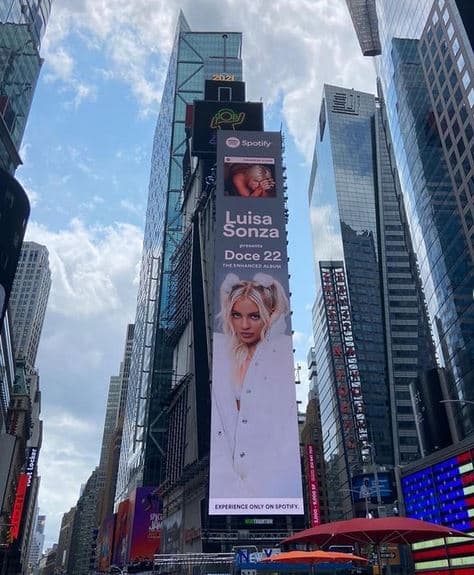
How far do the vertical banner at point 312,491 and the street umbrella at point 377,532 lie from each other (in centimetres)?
5148

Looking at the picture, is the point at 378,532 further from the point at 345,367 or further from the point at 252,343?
the point at 345,367

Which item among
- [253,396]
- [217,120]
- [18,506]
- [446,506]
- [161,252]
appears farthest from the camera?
[161,252]

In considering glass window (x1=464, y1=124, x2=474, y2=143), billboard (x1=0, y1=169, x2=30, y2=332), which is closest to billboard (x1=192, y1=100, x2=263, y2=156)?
glass window (x1=464, y1=124, x2=474, y2=143)

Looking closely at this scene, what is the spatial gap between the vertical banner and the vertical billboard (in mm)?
20337

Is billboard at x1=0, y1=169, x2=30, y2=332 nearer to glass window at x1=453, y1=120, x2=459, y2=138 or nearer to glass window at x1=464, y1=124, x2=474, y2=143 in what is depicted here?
glass window at x1=464, y1=124, x2=474, y2=143

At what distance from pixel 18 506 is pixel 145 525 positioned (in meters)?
33.3

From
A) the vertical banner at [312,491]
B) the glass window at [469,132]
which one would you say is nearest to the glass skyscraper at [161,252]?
the vertical banner at [312,491]

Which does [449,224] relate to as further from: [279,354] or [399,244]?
[399,244]

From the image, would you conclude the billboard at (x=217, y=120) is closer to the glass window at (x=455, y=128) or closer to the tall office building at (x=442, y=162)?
the tall office building at (x=442, y=162)

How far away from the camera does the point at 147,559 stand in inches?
3329

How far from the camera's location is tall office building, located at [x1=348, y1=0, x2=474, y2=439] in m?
66.6

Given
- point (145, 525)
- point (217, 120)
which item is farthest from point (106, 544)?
A: point (217, 120)

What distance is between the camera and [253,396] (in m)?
54.1

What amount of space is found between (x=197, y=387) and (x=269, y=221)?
1980 cm
